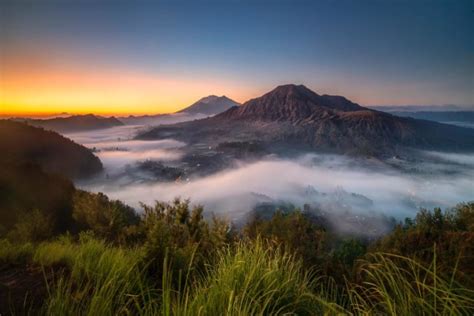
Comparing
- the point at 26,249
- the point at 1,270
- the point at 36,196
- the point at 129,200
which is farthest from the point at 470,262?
the point at 129,200

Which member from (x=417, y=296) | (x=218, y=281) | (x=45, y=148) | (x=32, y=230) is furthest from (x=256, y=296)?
(x=45, y=148)

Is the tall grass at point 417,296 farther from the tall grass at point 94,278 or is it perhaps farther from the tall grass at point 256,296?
the tall grass at point 94,278

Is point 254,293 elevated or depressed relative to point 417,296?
elevated

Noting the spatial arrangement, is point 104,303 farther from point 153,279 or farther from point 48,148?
point 48,148

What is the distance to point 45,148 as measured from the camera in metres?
101

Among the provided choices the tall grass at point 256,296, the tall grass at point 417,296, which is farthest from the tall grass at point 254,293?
the tall grass at point 417,296

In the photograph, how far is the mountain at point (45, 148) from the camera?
86.5 metres

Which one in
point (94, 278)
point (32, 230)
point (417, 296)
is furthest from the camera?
point (32, 230)

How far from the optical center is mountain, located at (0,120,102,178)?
86.5m

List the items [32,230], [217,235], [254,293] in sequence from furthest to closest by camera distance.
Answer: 1. [32,230]
2. [217,235]
3. [254,293]

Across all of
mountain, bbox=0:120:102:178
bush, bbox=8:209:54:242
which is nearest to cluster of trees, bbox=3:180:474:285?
bush, bbox=8:209:54:242

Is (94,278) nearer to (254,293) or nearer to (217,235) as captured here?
(254,293)

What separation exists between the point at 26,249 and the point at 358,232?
5268 inches

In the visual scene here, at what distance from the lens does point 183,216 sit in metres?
23.8
